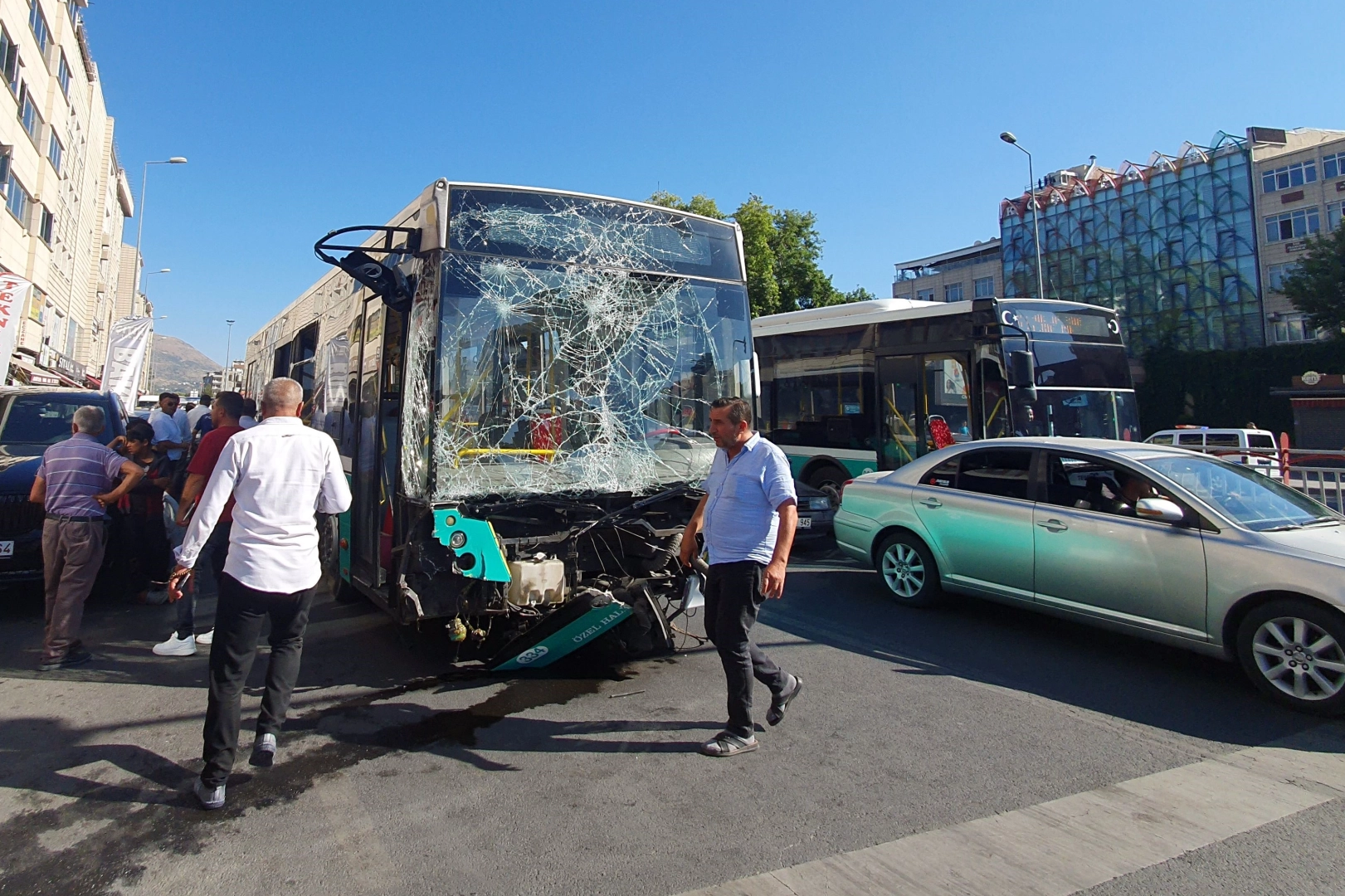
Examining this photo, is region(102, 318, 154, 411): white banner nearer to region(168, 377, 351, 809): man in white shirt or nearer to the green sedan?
region(168, 377, 351, 809): man in white shirt

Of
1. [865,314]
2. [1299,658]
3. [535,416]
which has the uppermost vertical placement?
[865,314]

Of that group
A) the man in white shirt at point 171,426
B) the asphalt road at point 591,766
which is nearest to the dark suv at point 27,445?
the man in white shirt at point 171,426

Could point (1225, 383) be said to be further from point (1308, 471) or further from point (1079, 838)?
point (1079, 838)

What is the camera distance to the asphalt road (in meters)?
3.03

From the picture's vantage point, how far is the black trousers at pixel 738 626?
407 cm

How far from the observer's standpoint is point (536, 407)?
502 centimetres

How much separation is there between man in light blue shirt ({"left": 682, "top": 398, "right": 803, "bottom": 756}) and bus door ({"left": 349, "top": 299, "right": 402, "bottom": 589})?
6.97 feet

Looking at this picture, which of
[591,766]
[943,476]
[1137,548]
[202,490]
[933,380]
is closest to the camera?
[591,766]

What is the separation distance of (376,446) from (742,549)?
272cm

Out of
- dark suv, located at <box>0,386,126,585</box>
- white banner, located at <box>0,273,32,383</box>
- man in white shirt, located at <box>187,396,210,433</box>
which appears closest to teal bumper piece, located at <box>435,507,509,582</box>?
dark suv, located at <box>0,386,126,585</box>

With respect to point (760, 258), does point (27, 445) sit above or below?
below

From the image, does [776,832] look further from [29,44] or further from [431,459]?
[29,44]

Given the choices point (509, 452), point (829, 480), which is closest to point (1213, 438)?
point (829, 480)

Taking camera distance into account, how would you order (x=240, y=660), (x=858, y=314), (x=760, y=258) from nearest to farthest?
(x=240, y=660) < (x=858, y=314) < (x=760, y=258)
